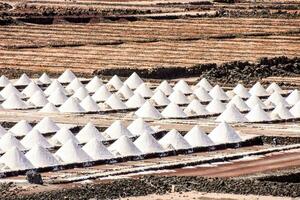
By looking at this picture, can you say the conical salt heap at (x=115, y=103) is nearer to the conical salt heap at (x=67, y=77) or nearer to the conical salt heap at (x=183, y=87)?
the conical salt heap at (x=183, y=87)

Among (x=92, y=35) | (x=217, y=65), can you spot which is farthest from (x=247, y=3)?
(x=217, y=65)

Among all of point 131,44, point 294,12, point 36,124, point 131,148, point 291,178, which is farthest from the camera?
point 294,12

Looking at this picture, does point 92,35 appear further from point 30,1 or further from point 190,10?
point 30,1

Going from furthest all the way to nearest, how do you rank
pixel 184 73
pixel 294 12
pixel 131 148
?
pixel 294 12, pixel 184 73, pixel 131 148

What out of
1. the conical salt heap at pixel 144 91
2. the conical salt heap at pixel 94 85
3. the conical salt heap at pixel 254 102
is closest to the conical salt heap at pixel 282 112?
the conical salt heap at pixel 254 102

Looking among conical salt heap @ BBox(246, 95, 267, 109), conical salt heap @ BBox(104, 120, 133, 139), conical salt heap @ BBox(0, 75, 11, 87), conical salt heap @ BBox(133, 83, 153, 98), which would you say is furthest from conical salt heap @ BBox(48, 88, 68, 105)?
conical salt heap @ BBox(246, 95, 267, 109)

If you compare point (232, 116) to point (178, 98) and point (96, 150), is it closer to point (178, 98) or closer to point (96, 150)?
point (178, 98)

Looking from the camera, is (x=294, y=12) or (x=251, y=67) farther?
(x=294, y=12)
